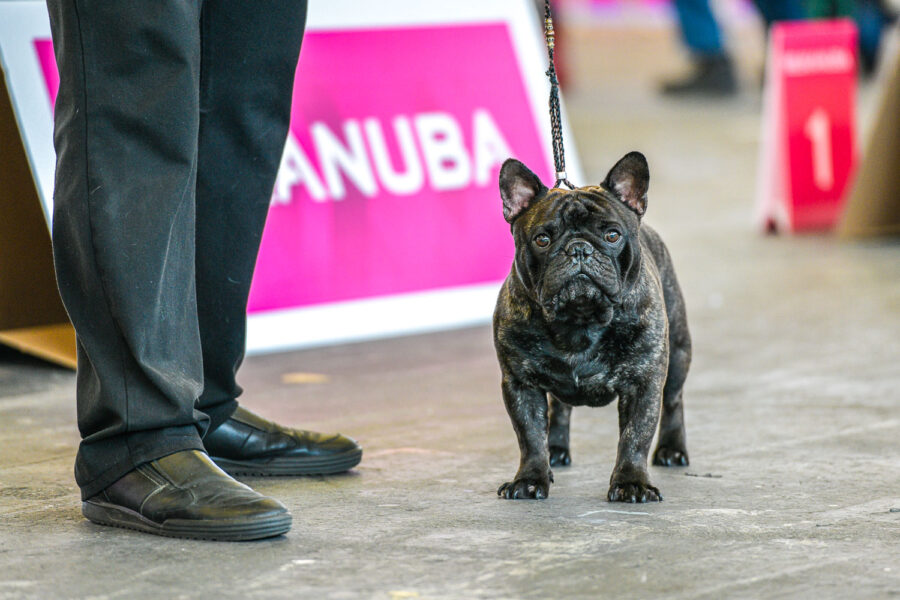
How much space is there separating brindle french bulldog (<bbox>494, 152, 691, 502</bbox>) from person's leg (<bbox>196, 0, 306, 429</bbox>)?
46 centimetres

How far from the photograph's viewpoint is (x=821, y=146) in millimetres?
6262

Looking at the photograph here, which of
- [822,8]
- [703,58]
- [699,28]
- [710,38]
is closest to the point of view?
[822,8]

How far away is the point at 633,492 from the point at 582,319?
1.03 ft

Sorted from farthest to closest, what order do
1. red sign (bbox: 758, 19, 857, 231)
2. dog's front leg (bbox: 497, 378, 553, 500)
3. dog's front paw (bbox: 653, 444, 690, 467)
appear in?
red sign (bbox: 758, 19, 857, 231) → dog's front paw (bbox: 653, 444, 690, 467) → dog's front leg (bbox: 497, 378, 553, 500)

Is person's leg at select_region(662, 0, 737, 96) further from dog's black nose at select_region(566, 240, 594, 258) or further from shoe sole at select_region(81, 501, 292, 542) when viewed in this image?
shoe sole at select_region(81, 501, 292, 542)

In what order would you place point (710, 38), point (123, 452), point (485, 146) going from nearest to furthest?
point (123, 452) < point (485, 146) < point (710, 38)

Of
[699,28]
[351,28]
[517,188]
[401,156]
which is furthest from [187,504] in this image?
[699,28]

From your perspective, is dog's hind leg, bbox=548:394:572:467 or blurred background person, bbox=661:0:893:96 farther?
blurred background person, bbox=661:0:893:96

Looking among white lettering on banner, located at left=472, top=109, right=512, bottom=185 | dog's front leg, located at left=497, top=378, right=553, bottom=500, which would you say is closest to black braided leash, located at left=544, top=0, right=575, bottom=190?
dog's front leg, located at left=497, top=378, right=553, bottom=500

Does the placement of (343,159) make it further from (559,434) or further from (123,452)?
(123,452)

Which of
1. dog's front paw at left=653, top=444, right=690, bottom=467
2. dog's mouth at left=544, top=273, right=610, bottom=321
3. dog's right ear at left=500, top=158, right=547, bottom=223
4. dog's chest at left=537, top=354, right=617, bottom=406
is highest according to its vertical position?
dog's right ear at left=500, top=158, right=547, bottom=223

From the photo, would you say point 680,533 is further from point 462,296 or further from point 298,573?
point 462,296

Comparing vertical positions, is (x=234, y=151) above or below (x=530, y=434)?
above

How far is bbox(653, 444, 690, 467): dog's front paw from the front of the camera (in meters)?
2.60
